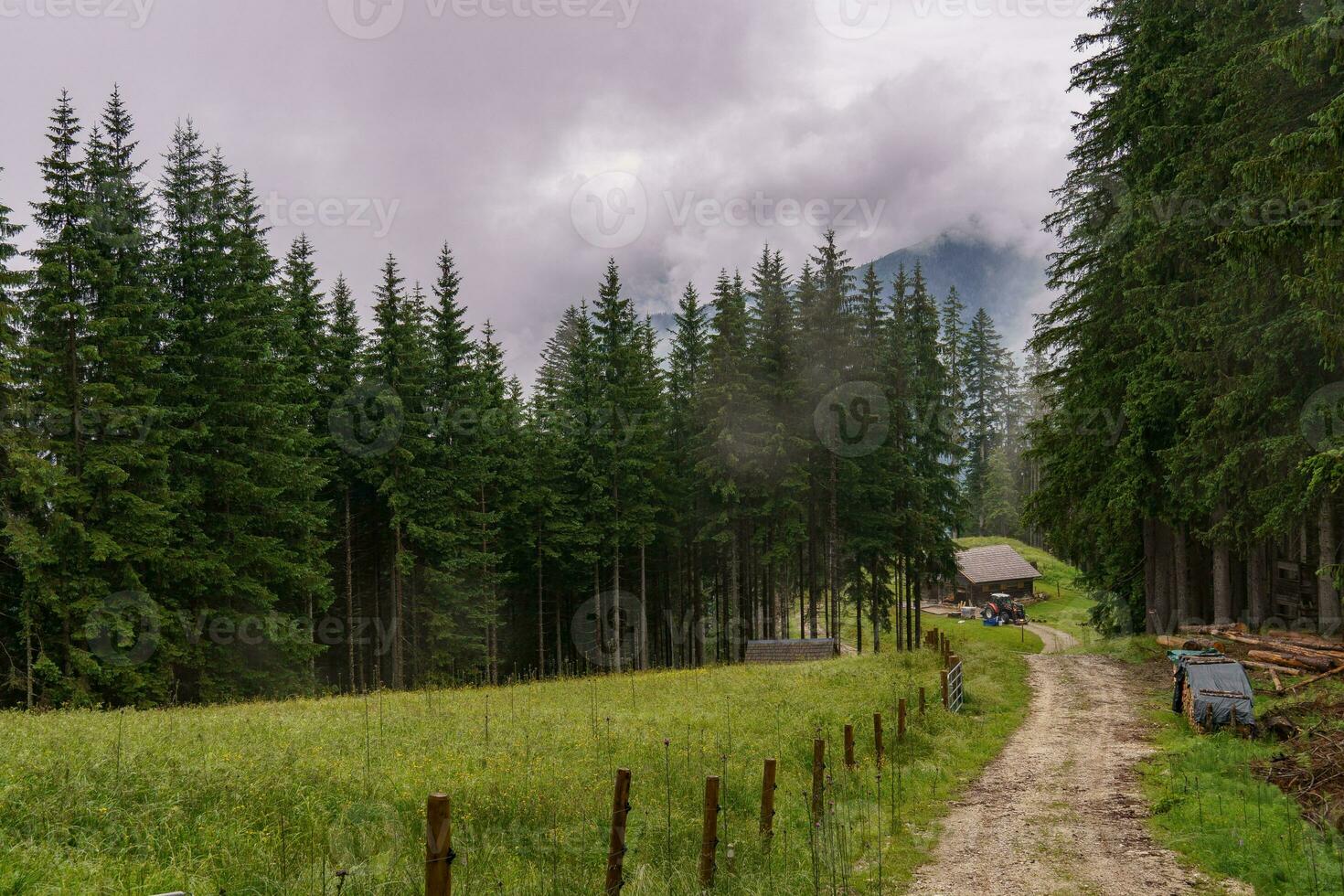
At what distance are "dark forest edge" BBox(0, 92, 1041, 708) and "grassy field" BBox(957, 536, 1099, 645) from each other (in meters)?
12.1

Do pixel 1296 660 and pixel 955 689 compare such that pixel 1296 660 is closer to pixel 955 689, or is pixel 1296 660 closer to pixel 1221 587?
pixel 1221 587

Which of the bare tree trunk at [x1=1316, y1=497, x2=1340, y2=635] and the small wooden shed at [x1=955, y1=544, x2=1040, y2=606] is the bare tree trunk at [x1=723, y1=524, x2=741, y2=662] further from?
the small wooden shed at [x1=955, y1=544, x2=1040, y2=606]

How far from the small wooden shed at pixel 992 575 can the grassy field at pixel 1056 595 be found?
1.59 m

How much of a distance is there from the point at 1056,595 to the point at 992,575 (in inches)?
265

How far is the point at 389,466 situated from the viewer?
28328 mm

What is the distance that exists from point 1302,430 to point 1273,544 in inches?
299

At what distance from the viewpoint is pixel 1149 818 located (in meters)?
9.80

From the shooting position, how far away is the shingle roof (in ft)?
189

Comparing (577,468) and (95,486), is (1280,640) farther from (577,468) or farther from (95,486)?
(95,486)

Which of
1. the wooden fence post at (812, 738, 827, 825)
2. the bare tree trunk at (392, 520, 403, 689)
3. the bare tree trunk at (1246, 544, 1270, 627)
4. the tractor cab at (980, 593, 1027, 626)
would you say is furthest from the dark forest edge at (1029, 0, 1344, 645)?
the bare tree trunk at (392, 520, 403, 689)

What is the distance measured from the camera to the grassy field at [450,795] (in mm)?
6371

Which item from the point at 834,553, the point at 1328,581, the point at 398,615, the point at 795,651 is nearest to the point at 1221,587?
the point at 1328,581

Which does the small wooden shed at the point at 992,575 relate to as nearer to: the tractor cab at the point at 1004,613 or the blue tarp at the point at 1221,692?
the tractor cab at the point at 1004,613

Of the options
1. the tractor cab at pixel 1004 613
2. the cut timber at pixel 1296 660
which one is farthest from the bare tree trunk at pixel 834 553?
the tractor cab at pixel 1004 613
